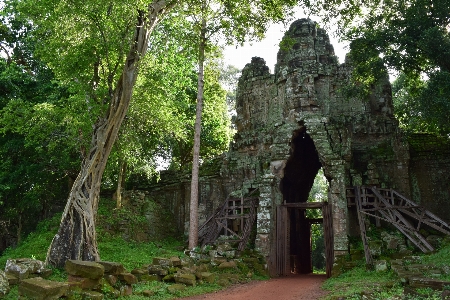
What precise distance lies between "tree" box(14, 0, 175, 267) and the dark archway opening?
9.21 m

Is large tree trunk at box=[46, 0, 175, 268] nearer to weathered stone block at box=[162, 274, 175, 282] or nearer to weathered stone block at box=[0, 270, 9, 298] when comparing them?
weathered stone block at box=[162, 274, 175, 282]

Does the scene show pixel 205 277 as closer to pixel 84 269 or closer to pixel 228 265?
pixel 228 265

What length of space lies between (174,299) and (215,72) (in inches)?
503

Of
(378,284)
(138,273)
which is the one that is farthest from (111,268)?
(378,284)

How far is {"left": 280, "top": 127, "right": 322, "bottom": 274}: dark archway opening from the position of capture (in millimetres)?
17844

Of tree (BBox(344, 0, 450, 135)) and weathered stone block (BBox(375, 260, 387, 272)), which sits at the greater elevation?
tree (BBox(344, 0, 450, 135))

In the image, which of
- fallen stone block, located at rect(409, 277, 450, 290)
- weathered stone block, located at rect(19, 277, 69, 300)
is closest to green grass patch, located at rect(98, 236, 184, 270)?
weathered stone block, located at rect(19, 277, 69, 300)

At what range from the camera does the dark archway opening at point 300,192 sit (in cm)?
1784

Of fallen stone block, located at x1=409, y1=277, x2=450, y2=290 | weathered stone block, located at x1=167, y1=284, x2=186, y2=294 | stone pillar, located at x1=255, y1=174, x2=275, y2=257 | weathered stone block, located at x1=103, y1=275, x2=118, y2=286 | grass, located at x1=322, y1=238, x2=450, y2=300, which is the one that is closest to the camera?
grass, located at x1=322, y1=238, x2=450, y2=300

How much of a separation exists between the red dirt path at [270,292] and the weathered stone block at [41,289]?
3171 millimetres

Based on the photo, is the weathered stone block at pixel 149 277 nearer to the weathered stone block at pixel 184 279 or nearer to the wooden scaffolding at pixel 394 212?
the weathered stone block at pixel 184 279

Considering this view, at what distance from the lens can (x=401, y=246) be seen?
12898mm

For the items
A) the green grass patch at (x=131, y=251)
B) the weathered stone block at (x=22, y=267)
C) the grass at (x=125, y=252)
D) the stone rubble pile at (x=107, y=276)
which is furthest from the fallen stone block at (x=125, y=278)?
the green grass patch at (x=131, y=251)

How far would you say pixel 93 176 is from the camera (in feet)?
31.5
